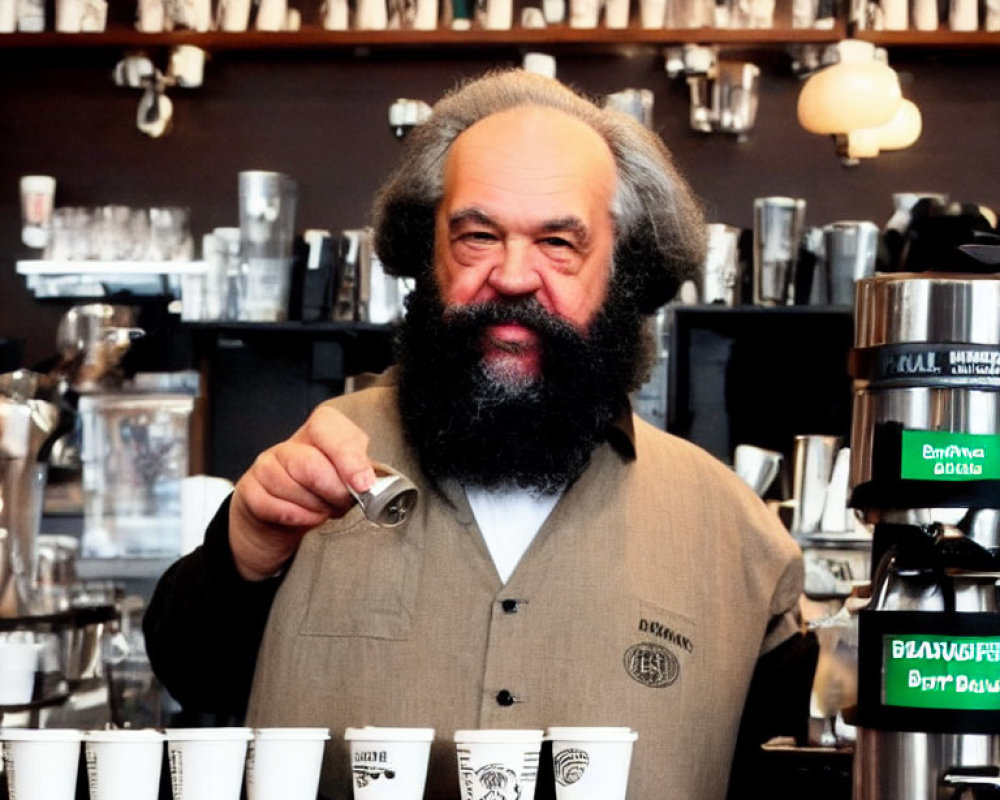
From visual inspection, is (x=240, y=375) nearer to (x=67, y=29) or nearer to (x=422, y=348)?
(x=67, y=29)

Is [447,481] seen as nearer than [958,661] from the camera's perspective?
No

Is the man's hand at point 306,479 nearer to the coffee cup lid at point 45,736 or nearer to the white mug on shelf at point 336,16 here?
the coffee cup lid at point 45,736

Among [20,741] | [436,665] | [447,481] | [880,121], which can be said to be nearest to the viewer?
[20,741]

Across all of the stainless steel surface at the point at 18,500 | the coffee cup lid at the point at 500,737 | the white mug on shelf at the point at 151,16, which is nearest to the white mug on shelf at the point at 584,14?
the white mug on shelf at the point at 151,16

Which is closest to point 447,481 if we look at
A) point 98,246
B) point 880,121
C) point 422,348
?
point 422,348

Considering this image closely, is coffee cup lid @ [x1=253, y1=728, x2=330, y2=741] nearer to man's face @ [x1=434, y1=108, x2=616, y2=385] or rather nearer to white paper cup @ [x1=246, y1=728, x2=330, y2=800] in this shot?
white paper cup @ [x1=246, y1=728, x2=330, y2=800]

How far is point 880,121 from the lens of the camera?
3.93 meters

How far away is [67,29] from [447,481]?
3.13 meters

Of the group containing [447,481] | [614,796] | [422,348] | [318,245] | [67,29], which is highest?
[67,29]

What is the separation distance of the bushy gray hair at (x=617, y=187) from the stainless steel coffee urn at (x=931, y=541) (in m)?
0.97

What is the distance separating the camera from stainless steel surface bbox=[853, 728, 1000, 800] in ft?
4.35

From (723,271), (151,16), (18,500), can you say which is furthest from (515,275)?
(151,16)

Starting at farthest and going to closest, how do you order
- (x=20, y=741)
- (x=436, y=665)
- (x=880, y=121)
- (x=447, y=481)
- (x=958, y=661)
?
(x=880, y=121) → (x=447, y=481) → (x=436, y=665) → (x=20, y=741) → (x=958, y=661)

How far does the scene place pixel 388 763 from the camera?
1428mm
